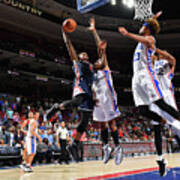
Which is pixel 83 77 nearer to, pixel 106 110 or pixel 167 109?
pixel 106 110

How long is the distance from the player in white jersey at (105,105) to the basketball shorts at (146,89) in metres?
0.81

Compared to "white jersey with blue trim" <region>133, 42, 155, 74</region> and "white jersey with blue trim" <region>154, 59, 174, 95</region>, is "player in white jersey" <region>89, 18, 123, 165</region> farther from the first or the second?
"white jersey with blue trim" <region>154, 59, 174, 95</region>

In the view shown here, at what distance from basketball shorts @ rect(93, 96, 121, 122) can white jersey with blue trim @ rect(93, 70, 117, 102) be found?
3.1 inches

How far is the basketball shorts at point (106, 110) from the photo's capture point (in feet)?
15.1

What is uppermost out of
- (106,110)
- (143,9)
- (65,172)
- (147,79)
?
(143,9)

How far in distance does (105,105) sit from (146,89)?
1050 millimetres

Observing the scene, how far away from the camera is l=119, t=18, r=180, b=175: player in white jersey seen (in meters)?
3.75

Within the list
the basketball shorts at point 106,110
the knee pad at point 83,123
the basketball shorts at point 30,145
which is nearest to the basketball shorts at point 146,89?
the basketball shorts at point 106,110

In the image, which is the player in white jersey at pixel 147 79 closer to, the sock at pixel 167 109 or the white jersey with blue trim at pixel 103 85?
the sock at pixel 167 109

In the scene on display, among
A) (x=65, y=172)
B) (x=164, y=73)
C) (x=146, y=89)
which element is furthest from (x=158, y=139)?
(x=65, y=172)

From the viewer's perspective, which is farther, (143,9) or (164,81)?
(143,9)

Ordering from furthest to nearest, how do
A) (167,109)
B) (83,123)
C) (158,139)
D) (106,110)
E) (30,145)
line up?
Result: (30,145)
(106,110)
(83,123)
(158,139)
(167,109)

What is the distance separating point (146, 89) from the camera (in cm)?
384

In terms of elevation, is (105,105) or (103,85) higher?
(103,85)
